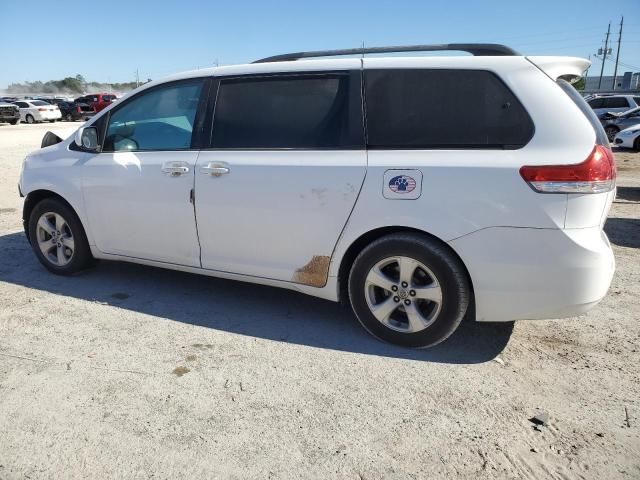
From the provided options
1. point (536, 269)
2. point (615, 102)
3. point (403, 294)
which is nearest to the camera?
point (536, 269)

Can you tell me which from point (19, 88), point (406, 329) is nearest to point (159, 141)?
point (406, 329)

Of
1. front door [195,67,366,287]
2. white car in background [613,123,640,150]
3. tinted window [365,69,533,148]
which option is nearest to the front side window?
front door [195,67,366,287]

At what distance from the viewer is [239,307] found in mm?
4180

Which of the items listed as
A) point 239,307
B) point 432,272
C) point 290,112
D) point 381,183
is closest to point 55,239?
point 239,307

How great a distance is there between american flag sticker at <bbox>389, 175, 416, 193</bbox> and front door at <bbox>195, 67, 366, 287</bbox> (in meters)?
0.21

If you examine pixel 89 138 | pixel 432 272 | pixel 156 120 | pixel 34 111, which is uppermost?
pixel 156 120

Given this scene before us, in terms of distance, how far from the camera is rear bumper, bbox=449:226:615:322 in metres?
3.00

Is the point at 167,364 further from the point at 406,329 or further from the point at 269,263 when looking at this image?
the point at 406,329

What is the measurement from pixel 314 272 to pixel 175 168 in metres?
1.33

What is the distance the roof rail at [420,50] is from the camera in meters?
3.44

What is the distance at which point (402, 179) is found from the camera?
10.7 feet

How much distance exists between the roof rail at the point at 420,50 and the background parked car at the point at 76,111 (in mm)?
34582

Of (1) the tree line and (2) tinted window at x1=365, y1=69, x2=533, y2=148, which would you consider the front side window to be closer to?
(2) tinted window at x1=365, y1=69, x2=533, y2=148

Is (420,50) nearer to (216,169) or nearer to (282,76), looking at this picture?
(282,76)
